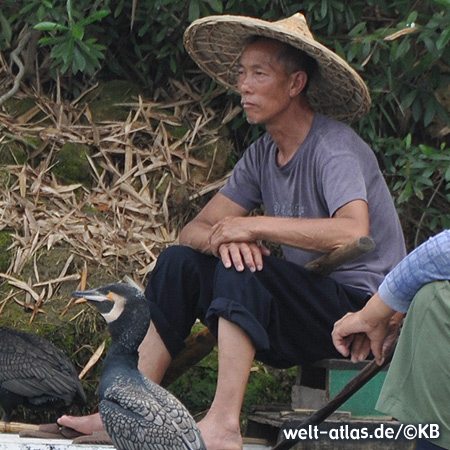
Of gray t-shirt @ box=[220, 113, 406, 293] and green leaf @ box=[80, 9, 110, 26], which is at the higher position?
green leaf @ box=[80, 9, 110, 26]

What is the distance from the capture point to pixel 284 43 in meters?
4.25

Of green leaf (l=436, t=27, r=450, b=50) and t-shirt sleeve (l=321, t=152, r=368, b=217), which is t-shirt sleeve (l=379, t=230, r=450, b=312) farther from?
green leaf (l=436, t=27, r=450, b=50)

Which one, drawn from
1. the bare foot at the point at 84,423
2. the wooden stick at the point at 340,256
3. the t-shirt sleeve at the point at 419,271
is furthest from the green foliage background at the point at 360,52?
the t-shirt sleeve at the point at 419,271

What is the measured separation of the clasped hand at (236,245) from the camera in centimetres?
380

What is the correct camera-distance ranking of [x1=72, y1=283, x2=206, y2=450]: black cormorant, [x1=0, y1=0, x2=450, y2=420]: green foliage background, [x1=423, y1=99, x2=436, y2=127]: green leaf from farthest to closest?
1. [x1=423, y1=99, x2=436, y2=127]: green leaf
2. [x1=0, y1=0, x2=450, y2=420]: green foliage background
3. [x1=72, y1=283, x2=206, y2=450]: black cormorant

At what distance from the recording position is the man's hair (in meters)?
4.23

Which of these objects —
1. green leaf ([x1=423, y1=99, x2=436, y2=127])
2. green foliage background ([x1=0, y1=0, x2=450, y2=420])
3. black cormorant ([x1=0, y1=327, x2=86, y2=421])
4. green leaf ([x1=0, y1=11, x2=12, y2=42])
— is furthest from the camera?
green leaf ([x1=0, y1=11, x2=12, y2=42])

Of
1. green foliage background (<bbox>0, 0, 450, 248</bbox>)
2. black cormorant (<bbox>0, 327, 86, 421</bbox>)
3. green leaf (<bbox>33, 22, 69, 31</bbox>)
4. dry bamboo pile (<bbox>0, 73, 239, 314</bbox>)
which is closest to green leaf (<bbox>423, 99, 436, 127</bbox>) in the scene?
green foliage background (<bbox>0, 0, 450, 248</bbox>)

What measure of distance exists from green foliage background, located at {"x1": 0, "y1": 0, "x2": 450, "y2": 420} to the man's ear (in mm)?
762

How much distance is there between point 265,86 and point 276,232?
62 cm

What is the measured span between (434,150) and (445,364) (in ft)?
8.44

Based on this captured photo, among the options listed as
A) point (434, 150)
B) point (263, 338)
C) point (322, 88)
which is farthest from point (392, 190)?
point (263, 338)

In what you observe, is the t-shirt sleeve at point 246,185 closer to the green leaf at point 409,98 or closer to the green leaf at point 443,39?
the green leaf at point 443,39

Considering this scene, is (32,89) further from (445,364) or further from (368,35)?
(445,364)
